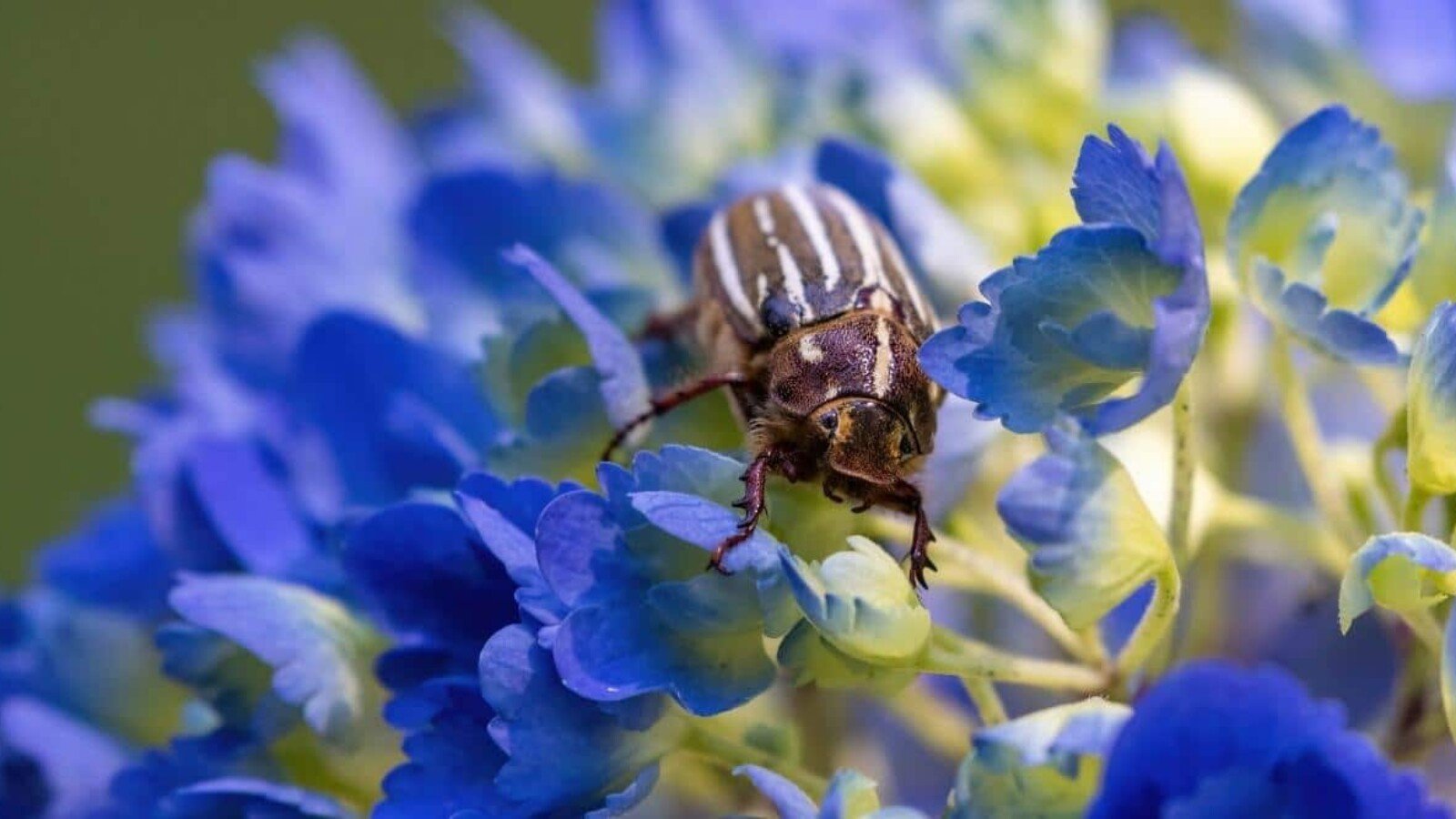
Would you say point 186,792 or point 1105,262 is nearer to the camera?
point 1105,262

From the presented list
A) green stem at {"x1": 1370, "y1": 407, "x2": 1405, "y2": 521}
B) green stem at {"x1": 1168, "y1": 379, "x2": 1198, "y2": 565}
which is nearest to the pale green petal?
green stem at {"x1": 1168, "y1": 379, "x2": 1198, "y2": 565}

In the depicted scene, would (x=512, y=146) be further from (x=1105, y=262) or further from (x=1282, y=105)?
(x=1105, y=262)

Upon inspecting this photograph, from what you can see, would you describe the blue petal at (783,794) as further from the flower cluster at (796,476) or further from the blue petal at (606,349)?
the blue petal at (606,349)

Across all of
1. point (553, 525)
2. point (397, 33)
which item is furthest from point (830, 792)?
point (397, 33)

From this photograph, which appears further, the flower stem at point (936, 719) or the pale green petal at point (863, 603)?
the flower stem at point (936, 719)

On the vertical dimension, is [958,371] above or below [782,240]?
below

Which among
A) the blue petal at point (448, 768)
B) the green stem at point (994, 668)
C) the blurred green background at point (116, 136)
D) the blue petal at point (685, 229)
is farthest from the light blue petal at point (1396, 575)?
the blurred green background at point (116, 136)

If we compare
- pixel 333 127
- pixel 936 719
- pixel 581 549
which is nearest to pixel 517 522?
pixel 581 549

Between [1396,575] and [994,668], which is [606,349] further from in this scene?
[1396,575]
